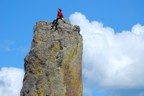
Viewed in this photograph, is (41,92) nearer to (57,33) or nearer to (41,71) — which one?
(41,71)

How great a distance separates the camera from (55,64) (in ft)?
59.5

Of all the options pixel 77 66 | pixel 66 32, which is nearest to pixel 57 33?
pixel 66 32

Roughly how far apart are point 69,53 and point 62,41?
0.67m

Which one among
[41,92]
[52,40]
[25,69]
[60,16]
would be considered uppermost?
[60,16]

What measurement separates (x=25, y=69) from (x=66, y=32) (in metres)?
2.65

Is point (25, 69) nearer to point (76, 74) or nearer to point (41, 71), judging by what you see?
point (41, 71)

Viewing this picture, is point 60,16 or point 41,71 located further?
point 60,16

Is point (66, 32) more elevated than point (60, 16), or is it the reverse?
point (60, 16)

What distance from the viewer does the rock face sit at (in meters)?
18.0

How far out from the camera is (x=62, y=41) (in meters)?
18.7

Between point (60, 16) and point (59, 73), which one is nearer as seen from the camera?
point (59, 73)

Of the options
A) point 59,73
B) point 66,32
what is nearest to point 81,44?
point 66,32

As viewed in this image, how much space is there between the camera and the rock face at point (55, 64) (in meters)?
18.0

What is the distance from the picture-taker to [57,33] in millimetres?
19031
